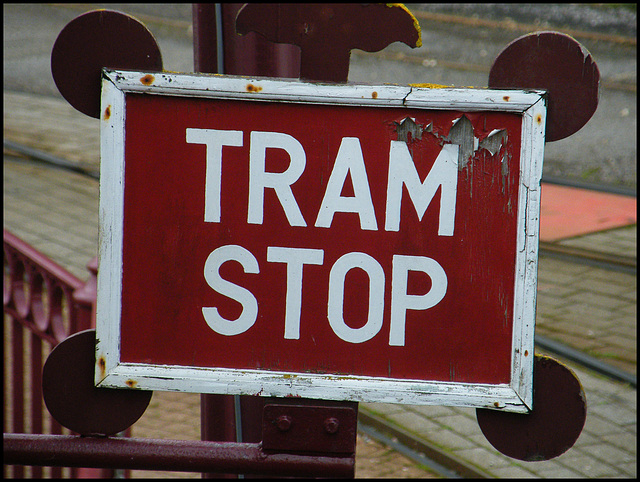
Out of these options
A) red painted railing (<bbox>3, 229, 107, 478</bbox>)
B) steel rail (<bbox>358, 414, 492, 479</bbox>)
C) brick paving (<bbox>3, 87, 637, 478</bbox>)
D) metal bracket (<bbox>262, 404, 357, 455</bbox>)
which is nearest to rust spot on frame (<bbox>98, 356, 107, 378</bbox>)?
metal bracket (<bbox>262, 404, 357, 455</bbox>)

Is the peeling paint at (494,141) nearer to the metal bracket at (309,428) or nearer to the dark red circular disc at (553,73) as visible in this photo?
the dark red circular disc at (553,73)

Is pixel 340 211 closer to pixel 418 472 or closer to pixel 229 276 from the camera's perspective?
pixel 229 276

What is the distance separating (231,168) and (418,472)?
8.63ft

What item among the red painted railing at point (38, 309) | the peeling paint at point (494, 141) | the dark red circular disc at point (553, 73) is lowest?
the red painted railing at point (38, 309)

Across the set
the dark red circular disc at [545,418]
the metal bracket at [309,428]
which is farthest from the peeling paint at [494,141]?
the metal bracket at [309,428]

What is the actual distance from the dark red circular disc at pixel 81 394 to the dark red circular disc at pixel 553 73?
2.52ft

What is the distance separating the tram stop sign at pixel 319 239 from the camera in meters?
1.09

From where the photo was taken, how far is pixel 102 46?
113 centimetres

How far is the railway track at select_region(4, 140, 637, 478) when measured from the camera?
3.39m

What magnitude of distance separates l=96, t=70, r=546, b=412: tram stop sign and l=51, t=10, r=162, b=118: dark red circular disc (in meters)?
0.03

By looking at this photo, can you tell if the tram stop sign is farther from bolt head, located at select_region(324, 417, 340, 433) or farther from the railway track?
the railway track

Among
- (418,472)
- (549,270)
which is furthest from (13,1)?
(418,472)

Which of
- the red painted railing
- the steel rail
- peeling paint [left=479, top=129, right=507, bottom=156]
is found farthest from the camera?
the steel rail

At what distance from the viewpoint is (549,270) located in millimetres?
5410
